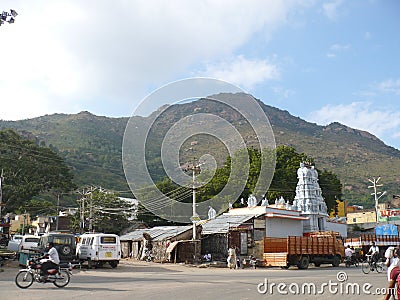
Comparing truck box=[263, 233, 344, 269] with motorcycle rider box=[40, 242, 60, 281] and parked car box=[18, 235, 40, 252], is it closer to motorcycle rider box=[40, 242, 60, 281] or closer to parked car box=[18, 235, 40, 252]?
parked car box=[18, 235, 40, 252]

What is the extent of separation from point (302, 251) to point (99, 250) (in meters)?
11.5

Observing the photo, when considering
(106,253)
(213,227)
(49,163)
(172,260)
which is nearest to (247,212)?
(213,227)

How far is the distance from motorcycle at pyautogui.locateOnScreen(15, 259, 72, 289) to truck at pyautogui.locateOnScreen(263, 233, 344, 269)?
595 inches

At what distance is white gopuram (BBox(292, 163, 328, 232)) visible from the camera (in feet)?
133

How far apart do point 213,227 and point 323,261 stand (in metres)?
8.17

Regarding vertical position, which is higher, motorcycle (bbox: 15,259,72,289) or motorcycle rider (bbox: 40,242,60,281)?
motorcycle rider (bbox: 40,242,60,281)

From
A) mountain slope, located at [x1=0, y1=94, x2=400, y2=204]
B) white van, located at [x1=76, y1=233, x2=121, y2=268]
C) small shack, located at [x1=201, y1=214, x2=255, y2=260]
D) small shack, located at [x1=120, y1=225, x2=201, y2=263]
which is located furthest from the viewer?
mountain slope, located at [x1=0, y1=94, x2=400, y2=204]

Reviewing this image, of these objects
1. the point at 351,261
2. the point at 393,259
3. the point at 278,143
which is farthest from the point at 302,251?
the point at 278,143

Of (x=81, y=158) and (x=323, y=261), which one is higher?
(x=81, y=158)

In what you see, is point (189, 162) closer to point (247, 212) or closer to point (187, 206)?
point (247, 212)

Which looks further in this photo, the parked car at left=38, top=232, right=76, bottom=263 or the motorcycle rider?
the parked car at left=38, top=232, right=76, bottom=263

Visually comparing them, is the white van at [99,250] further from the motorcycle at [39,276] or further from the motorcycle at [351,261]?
the motorcycle at [351,261]

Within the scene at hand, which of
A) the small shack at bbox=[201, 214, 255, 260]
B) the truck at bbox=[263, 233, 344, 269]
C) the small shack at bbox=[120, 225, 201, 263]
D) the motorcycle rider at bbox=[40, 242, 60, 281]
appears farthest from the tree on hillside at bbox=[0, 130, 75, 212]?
the motorcycle rider at bbox=[40, 242, 60, 281]

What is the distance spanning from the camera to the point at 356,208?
8050 cm
